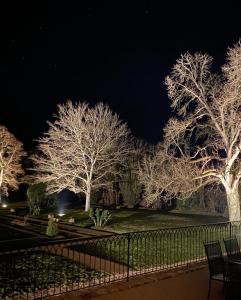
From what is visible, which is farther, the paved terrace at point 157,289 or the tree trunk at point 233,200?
the tree trunk at point 233,200

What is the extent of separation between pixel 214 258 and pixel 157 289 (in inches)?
54.6

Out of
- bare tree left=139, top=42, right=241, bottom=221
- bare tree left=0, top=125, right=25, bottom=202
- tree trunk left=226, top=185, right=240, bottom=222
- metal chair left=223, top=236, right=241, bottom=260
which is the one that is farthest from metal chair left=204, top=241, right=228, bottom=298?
bare tree left=0, top=125, right=25, bottom=202

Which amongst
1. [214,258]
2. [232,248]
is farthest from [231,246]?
[214,258]

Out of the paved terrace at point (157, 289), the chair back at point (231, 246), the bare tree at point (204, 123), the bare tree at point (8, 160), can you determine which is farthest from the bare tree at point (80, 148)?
the chair back at point (231, 246)

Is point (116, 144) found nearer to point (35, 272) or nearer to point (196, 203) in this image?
point (196, 203)

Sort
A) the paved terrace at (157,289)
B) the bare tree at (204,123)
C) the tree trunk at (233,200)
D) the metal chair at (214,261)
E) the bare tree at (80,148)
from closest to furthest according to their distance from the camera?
1. the paved terrace at (157,289)
2. the metal chair at (214,261)
3. the bare tree at (204,123)
4. the tree trunk at (233,200)
5. the bare tree at (80,148)

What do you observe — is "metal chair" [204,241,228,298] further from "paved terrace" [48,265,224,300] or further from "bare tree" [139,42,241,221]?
"bare tree" [139,42,241,221]

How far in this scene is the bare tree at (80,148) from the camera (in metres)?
24.7

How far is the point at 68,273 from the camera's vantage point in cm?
984

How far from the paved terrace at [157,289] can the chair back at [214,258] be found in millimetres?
523

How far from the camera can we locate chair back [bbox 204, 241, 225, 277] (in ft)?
24.3

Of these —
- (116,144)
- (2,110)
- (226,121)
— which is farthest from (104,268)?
(2,110)

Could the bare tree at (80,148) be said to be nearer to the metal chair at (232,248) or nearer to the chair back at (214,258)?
the metal chair at (232,248)

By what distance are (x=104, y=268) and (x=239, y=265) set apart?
14.7 feet
